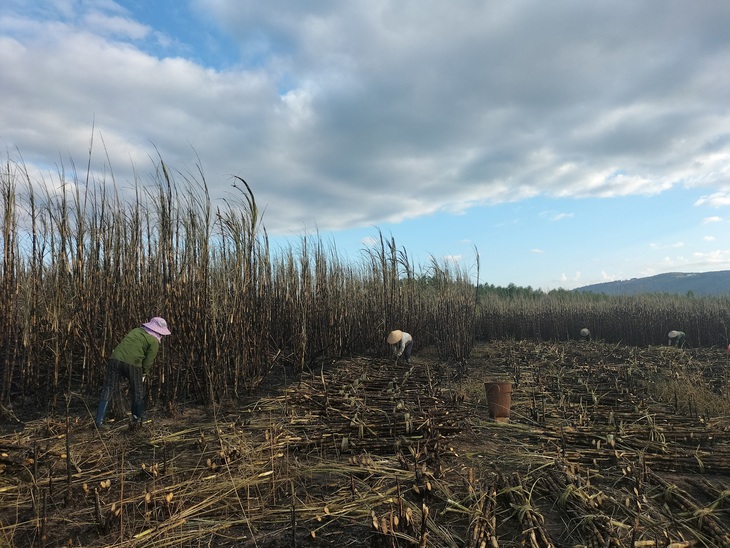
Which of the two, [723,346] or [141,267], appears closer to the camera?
[141,267]

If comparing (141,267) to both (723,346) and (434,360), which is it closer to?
(434,360)

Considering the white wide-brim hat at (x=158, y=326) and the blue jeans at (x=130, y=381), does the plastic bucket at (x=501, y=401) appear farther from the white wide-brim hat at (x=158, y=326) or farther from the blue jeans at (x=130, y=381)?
the blue jeans at (x=130, y=381)

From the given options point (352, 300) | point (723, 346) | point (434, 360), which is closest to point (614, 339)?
point (723, 346)

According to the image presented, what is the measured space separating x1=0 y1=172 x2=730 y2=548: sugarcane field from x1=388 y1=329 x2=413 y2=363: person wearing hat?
0.07 meters

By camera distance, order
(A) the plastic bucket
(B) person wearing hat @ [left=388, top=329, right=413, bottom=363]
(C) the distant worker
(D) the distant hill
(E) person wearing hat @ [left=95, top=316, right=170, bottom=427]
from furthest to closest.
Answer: (D) the distant hill → (C) the distant worker → (B) person wearing hat @ [left=388, top=329, right=413, bottom=363] → (A) the plastic bucket → (E) person wearing hat @ [left=95, top=316, right=170, bottom=427]

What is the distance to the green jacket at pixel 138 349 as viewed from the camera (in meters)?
3.98

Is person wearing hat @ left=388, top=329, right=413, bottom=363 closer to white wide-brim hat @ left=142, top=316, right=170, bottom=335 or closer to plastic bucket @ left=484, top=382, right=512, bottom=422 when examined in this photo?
plastic bucket @ left=484, top=382, right=512, bottom=422

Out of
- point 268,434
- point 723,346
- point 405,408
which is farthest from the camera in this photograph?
point 723,346

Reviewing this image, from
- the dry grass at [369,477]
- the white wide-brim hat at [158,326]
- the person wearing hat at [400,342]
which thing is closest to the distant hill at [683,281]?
the person wearing hat at [400,342]

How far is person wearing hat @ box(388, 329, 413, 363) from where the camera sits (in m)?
7.21

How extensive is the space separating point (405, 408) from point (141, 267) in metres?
3.36

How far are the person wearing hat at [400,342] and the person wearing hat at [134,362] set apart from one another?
3.94 m

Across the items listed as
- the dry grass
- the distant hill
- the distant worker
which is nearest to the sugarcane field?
the dry grass

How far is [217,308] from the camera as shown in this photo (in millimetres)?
4699
